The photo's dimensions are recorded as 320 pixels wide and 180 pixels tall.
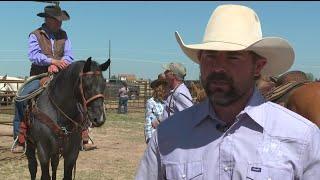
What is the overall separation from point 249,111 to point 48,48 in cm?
560

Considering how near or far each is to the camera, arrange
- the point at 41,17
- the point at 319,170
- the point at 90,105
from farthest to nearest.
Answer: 1. the point at 41,17
2. the point at 90,105
3. the point at 319,170

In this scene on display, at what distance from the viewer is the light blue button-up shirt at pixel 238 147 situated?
184cm

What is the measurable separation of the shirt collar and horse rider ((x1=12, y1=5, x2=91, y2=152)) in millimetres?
5148

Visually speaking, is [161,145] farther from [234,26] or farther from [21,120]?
[21,120]

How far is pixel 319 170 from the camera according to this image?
6.03ft

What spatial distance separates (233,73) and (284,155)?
14.5 inches

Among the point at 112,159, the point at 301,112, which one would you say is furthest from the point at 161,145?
the point at 112,159

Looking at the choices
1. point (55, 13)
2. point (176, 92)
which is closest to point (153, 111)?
point (176, 92)

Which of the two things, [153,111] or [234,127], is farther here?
[153,111]

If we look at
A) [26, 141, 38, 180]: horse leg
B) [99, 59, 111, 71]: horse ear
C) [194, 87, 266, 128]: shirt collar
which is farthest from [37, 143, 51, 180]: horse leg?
[194, 87, 266, 128]: shirt collar

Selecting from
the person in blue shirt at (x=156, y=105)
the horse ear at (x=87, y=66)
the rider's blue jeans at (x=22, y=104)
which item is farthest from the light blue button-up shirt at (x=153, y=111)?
the rider's blue jeans at (x=22, y=104)

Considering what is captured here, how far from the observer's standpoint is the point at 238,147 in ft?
6.20

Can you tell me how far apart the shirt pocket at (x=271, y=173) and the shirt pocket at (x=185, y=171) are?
0.20 m

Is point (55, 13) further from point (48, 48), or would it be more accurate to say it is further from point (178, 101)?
point (178, 101)
